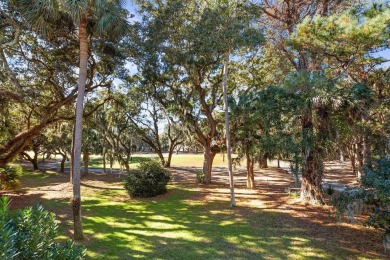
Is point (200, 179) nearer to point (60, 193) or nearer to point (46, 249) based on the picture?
point (60, 193)

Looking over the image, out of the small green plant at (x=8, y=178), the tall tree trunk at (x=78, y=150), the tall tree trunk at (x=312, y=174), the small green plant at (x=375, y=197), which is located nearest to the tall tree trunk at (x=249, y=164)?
the tall tree trunk at (x=312, y=174)

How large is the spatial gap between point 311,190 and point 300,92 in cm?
462

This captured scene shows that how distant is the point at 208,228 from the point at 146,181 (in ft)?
18.2

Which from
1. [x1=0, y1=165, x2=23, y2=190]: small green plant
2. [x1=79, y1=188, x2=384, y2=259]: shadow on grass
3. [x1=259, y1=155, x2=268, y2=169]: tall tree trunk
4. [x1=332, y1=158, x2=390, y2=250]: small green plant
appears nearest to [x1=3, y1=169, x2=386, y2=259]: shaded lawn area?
[x1=79, y1=188, x2=384, y2=259]: shadow on grass

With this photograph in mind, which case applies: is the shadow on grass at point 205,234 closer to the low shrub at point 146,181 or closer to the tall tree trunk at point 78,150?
the tall tree trunk at point 78,150

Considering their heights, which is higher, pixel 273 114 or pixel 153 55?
pixel 153 55

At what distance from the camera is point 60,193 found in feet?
43.5

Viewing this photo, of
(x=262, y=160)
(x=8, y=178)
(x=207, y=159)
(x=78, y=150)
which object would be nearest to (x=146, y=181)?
(x=207, y=159)

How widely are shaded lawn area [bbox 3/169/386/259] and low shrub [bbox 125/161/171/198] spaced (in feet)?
1.87

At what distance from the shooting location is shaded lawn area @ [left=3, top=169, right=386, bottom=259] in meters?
6.20

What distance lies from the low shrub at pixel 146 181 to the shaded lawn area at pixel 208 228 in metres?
Answer: 0.57

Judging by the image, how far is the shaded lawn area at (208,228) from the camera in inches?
244

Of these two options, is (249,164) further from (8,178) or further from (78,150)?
(8,178)

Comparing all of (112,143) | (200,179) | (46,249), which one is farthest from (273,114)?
(112,143)
